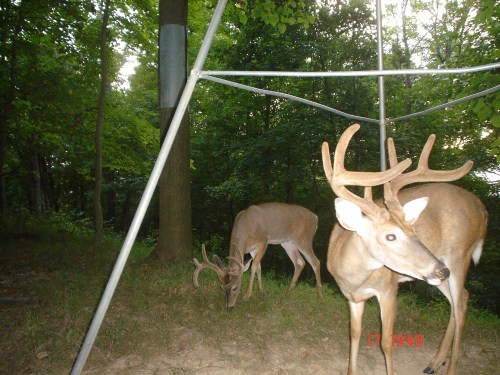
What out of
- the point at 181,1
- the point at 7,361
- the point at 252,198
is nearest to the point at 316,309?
the point at 7,361

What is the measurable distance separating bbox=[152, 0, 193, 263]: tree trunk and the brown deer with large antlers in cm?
345

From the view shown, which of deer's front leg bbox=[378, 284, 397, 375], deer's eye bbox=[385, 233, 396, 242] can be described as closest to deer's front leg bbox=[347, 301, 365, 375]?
deer's front leg bbox=[378, 284, 397, 375]

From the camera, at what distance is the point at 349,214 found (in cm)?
298

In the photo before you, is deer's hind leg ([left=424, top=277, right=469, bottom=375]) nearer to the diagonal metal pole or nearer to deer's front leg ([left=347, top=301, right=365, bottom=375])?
deer's front leg ([left=347, top=301, right=365, bottom=375])

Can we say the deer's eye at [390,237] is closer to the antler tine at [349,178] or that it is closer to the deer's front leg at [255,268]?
the antler tine at [349,178]

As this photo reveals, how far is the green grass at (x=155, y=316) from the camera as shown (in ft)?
12.7

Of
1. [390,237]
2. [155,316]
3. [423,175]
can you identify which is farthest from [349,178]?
[155,316]

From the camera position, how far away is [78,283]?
5.80m

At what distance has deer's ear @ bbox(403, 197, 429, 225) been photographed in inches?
118

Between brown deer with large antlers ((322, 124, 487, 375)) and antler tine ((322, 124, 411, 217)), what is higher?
antler tine ((322, 124, 411, 217))

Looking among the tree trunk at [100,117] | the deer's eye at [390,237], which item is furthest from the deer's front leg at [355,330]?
the tree trunk at [100,117]

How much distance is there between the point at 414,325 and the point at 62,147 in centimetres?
1123

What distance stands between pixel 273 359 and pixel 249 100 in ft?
43.0
